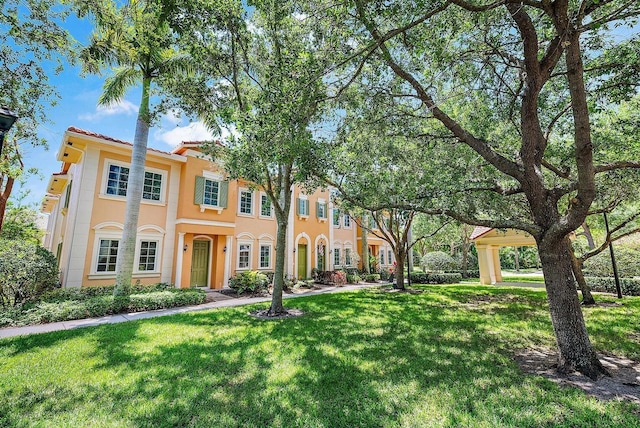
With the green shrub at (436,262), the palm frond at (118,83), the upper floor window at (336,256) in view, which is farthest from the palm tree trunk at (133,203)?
the green shrub at (436,262)

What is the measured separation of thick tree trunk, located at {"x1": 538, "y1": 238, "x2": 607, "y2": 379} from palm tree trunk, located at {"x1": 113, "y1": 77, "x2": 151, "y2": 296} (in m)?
11.7

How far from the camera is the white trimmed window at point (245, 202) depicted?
54.4 feet

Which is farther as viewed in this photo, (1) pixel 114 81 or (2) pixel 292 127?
(1) pixel 114 81

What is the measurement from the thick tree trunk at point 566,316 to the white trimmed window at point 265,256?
1451 centimetres

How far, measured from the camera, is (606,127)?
761 cm

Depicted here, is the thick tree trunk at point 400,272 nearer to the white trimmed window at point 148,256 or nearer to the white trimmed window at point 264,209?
the white trimmed window at point 264,209

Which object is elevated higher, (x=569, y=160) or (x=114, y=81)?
(x=114, y=81)

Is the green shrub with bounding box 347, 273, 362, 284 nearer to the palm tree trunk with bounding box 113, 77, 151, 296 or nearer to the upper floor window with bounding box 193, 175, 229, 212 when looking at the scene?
the upper floor window with bounding box 193, 175, 229, 212

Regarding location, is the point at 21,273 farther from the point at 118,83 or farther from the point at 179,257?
the point at 118,83

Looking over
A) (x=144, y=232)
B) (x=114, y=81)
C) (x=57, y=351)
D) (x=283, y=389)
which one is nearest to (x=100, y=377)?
(x=57, y=351)

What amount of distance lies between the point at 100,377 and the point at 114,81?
11288 mm

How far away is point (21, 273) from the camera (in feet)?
28.5

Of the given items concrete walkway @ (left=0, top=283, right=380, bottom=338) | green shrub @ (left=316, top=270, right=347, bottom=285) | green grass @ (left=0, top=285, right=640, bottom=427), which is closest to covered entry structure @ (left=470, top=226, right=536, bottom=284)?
green shrub @ (left=316, top=270, right=347, bottom=285)

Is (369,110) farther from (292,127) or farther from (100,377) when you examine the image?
Answer: (100,377)
